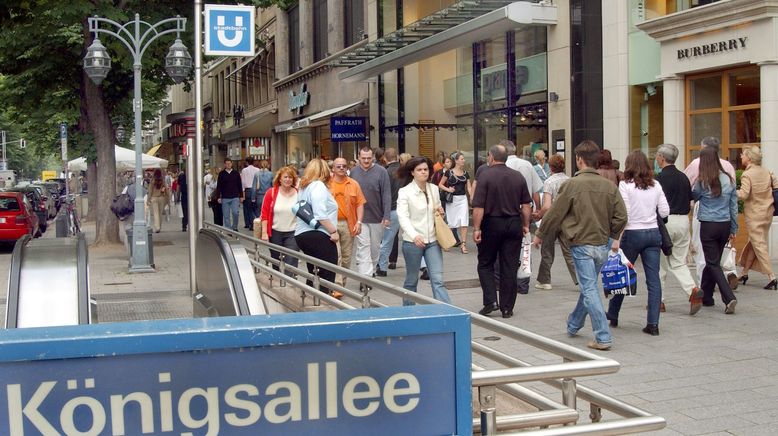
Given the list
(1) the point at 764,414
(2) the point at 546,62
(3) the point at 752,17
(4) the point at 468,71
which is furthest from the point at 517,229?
(4) the point at 468,71

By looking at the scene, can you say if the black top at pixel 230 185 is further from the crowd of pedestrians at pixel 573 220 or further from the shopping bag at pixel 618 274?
the shopping bag at pixel 618 274

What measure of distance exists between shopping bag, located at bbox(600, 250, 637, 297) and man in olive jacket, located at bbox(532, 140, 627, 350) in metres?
0.50

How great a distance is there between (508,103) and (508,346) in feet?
46.3

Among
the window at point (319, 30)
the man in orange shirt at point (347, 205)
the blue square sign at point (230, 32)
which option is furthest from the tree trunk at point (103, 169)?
the window at point (319, 30)

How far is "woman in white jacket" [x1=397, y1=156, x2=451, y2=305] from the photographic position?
30.9 ft

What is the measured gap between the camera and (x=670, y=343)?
8.55 meters

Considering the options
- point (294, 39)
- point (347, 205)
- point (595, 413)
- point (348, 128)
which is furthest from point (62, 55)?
point (595, 413)

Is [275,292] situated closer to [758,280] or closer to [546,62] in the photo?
[758,280]

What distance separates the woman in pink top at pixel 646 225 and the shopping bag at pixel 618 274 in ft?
0.43

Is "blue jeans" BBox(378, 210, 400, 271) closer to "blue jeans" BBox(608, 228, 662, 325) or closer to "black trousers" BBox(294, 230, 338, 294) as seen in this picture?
"black trousers" BBox(294, 230, 338, 294)

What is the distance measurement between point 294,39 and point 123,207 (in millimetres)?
24271

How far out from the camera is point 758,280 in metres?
12.4

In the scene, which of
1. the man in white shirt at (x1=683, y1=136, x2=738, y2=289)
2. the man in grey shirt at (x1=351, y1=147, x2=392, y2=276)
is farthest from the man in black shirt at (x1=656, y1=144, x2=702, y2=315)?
the man in grey shirt at (x1=351, y1=147, x2=392, y2=276)

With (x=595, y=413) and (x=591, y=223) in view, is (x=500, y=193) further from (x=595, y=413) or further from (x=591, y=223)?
(x=595, y=413)
